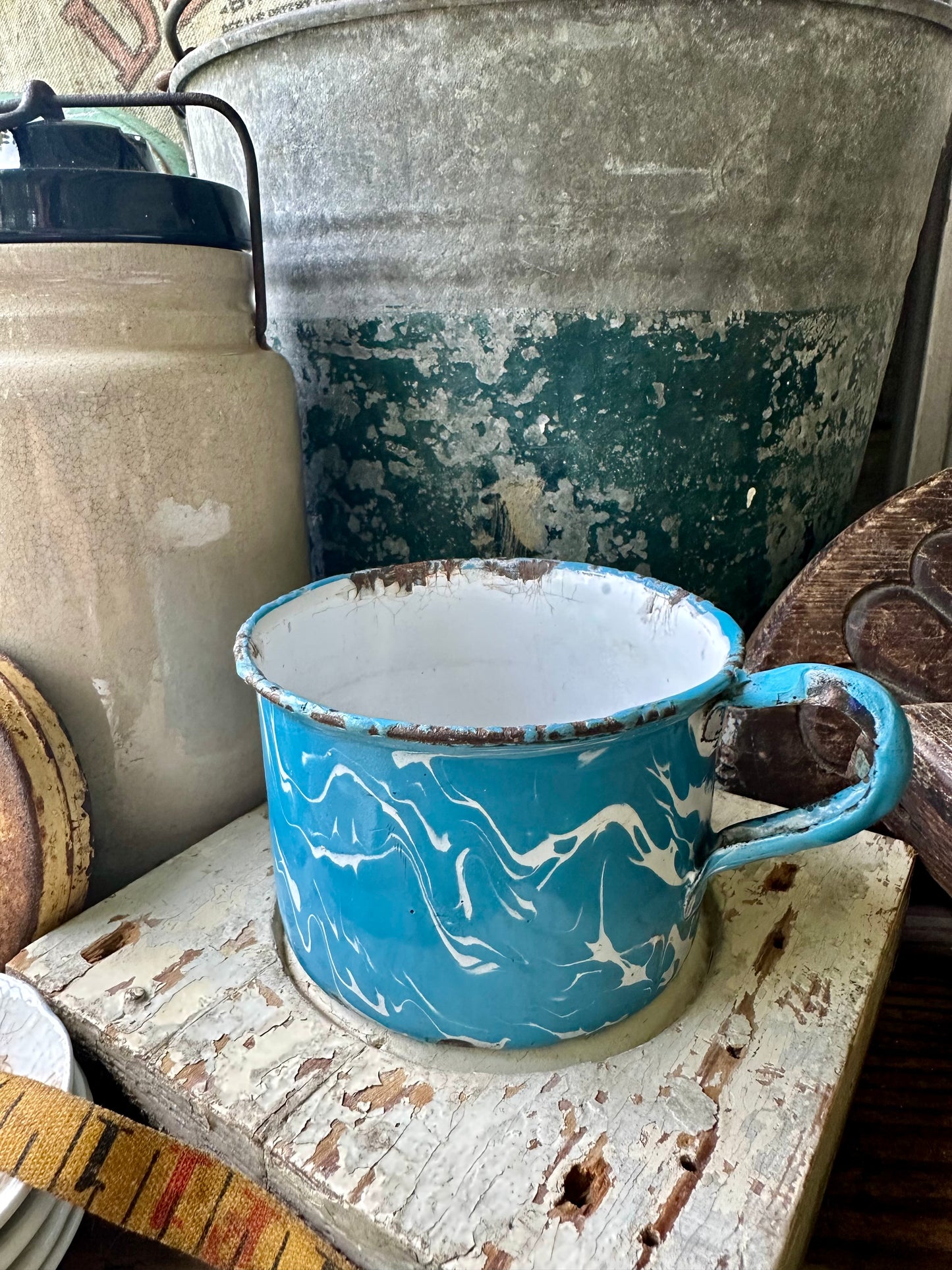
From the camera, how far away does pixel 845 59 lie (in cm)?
68

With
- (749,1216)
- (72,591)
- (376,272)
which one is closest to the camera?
(749,1216)

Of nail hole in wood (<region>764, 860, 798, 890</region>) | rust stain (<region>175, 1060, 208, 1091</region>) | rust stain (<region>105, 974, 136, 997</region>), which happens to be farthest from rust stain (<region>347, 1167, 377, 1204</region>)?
nail hole in wood (<region>764, 860, 798, 890</region>)

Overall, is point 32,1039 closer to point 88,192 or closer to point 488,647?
point 488,647

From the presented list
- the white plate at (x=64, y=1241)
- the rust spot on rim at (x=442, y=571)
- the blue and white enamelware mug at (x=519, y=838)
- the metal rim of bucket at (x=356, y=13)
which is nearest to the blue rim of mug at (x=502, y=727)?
the blue and white enamelware mug at (x=519, y=838)

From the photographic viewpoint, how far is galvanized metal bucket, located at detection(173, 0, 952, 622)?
656 mm

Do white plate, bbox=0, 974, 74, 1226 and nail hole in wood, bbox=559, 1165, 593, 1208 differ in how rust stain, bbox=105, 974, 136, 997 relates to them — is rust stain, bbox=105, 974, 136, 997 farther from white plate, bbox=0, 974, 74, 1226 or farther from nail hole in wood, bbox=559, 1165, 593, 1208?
nail hole in wood, bbox=559, 1165, 593, 1208

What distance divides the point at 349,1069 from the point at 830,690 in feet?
1.17

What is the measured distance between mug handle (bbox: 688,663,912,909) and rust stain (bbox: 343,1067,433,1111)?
200 millimetres

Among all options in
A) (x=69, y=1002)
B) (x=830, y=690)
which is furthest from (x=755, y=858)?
(x=69, y=1002)

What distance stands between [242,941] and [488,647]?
0.96 ft

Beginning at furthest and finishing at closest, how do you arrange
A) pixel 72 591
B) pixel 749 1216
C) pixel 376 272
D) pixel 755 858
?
pixel 376 272
pixel 72 591
pixel 755 858
pixel 749 1216

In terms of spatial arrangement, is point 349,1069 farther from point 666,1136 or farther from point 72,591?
point 72,591

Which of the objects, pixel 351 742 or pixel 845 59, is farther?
pixel 845 59

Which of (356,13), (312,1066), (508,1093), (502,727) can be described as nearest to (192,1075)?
(312,1066)
